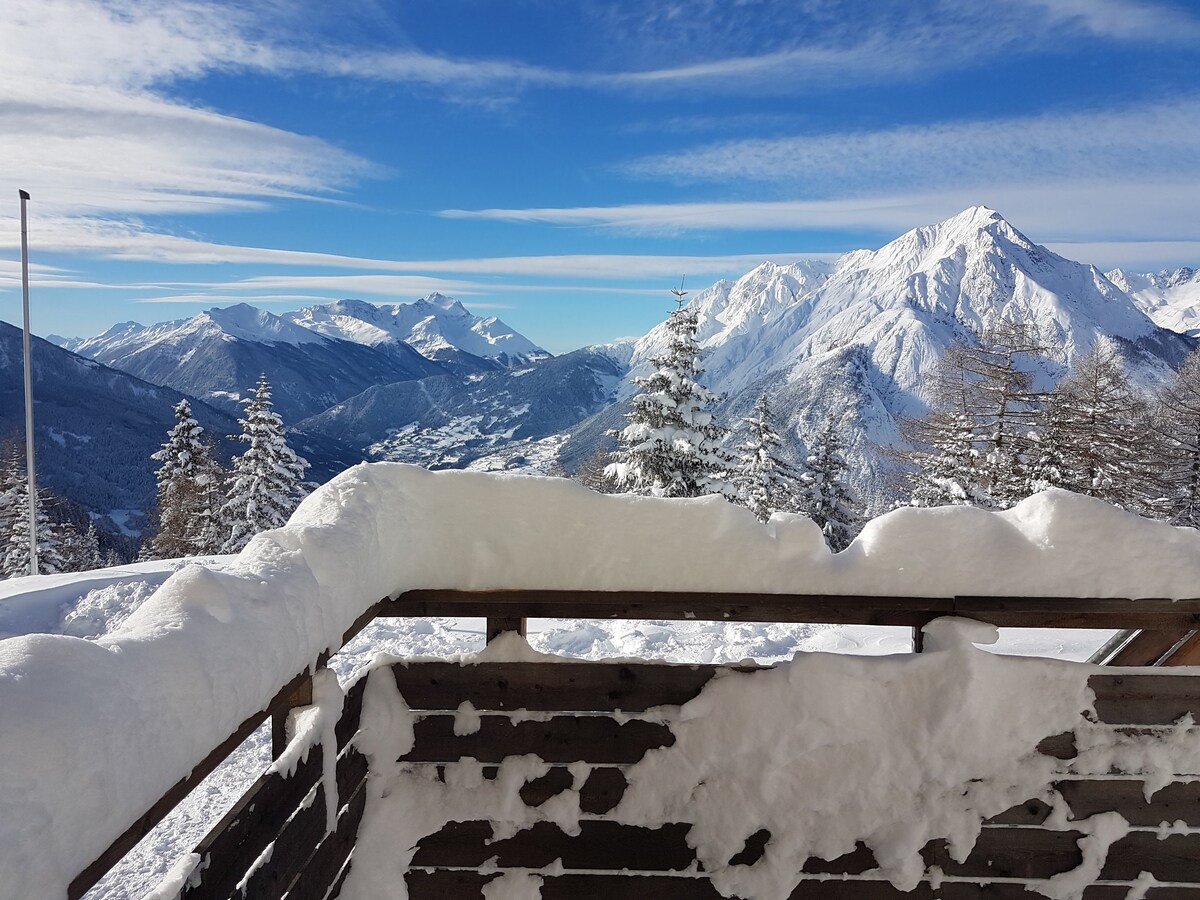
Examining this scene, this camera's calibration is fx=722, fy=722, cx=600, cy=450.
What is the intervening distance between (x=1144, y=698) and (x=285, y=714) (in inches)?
104

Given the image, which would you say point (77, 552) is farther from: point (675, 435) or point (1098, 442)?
point (1098, 442)

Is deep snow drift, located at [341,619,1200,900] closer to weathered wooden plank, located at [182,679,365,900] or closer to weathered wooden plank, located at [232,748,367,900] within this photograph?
weathered wooden plank, located at [232,748,367,900]

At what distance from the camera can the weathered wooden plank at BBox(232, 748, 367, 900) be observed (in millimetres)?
1577

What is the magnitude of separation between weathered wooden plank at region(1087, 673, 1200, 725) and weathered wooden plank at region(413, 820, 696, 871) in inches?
57.3

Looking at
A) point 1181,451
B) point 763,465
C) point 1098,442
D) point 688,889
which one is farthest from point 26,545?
point 1181,451

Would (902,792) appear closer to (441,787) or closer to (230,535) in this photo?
(441,787)

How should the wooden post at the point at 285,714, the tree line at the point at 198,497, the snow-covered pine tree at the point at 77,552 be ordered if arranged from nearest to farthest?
1. the wooden post at the point at 285,714
2. the tree line at the point at 198,497
3. the snow-covered pine tree at the point at 77,552

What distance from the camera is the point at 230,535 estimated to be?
2325cm

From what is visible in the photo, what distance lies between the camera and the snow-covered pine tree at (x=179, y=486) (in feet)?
83.3

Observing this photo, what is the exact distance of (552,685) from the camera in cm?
249

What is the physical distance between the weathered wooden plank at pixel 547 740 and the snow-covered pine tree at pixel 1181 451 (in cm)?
2330

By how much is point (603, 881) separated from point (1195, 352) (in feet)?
93.7

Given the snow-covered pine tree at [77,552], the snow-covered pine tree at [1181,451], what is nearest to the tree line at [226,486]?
the snow-covered pine tree at [77,552]

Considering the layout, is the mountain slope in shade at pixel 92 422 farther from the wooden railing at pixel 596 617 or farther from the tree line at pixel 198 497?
the wooden railing at pixel 596 617
